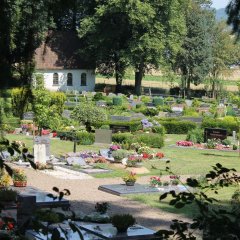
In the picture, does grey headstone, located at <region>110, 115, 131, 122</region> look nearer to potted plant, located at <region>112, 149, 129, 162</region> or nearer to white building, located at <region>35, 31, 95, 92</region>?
potted plant, located at <region>112, 149, 129, 162</region>

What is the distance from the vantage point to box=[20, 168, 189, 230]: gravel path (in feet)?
53.0

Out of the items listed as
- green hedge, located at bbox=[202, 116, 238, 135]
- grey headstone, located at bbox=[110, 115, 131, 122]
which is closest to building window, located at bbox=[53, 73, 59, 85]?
grey headstone, located at bbox=[110, 115, 131, 122]

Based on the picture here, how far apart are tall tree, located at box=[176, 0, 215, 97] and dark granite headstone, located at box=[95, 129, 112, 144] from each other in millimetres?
37355

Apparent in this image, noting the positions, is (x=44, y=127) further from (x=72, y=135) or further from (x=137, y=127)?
(x=137, y=127)

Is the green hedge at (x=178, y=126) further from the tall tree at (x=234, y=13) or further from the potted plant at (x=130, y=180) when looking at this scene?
the tall tree at (x=234, y=13)

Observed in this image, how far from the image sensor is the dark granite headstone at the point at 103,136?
97.9ft

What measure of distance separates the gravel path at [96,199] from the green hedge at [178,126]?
49.6 feet

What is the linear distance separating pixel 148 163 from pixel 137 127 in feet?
30.9

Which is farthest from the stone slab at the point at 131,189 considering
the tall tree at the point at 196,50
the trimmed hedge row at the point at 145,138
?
the tall tree at the point at 196,50

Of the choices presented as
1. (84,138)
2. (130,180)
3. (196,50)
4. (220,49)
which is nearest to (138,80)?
(196,50)

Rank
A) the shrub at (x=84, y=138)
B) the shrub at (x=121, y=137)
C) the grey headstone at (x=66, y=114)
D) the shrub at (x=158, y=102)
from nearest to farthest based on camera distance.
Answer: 1. the shrub at (x=121, y=137)
2. the shrub at (x=84, y=138)
3. the grey headstone at (x=66, y=114)
4. the shrub at (x=158, y=102)

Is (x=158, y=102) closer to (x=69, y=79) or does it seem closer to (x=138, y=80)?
(x=138, y=80)

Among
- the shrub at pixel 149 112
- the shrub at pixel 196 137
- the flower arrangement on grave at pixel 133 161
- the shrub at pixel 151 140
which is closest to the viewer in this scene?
the flower arrangement on grave at pixel 133 161

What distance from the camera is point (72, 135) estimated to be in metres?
31.2
